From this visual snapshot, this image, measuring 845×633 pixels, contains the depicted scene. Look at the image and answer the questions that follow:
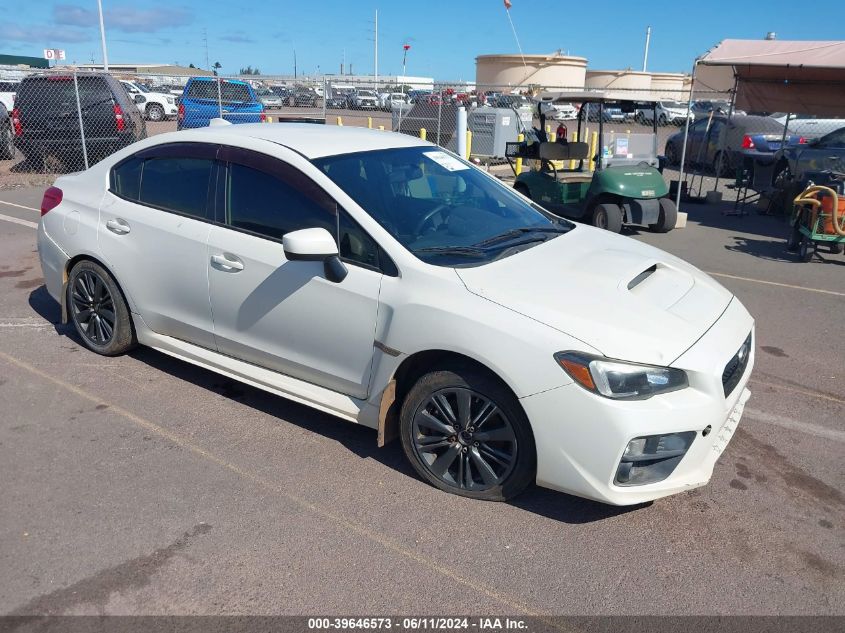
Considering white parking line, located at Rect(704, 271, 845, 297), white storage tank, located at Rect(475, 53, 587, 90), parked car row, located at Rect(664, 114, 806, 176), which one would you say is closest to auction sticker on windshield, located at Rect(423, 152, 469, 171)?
white parking line, located at Rect(704, 271, 845, 297)

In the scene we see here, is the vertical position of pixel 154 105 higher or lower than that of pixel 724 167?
higher

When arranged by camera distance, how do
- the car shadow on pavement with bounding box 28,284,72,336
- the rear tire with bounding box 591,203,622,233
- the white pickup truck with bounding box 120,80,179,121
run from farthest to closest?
the white pickup truck with bounding box 120,80,179,121 < the rear tire with bounding box 591,203,622,233 < the car shadow on pavement with bounding box 28,284,72,336

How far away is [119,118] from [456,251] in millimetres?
12078

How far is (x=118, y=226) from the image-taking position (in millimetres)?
4664

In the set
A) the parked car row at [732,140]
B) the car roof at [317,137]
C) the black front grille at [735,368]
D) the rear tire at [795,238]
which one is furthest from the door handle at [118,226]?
the parked car row at [732,140]

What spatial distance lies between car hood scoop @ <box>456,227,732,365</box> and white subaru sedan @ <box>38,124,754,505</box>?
1 centimetres

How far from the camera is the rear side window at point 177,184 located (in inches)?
170

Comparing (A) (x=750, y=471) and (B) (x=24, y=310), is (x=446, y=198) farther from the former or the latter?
(B) (x=24, y=310)

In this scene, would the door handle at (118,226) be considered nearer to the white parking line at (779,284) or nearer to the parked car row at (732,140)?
the white parking line at (779,284)

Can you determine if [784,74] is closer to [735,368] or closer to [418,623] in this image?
[735,368]

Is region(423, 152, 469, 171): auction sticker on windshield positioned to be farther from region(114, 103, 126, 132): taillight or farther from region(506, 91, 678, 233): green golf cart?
region(114, 103, 126, 132): taillight

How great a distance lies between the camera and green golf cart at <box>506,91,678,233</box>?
9.64 m

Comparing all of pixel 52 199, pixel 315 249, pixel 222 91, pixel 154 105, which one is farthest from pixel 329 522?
pixel 154 105

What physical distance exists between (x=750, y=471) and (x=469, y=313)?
186cm
